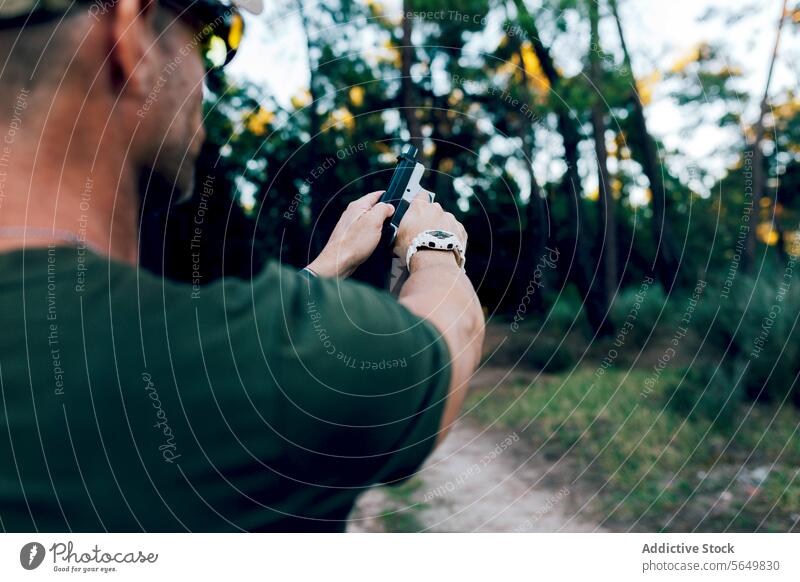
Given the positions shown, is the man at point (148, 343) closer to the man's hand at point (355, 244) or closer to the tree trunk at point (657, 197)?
the man's hand at point (355, 244)

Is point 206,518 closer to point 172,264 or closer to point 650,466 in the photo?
point 172,264

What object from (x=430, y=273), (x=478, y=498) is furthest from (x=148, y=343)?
(x=478, y=498)

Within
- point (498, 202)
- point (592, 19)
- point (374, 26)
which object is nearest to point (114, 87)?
point (498, 202)

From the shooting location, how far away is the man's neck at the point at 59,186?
595 millimetres

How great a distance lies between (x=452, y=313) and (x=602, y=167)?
Result: 3.16 m


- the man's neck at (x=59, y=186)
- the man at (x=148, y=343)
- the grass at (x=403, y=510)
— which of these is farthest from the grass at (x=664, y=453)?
the man's neck at (x=59, y=186)

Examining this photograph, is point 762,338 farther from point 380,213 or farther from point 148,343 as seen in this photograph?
point 148,343

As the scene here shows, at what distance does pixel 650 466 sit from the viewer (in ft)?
8.42

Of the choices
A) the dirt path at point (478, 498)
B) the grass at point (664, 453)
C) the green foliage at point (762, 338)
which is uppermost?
the green foliage at point (762, 338)

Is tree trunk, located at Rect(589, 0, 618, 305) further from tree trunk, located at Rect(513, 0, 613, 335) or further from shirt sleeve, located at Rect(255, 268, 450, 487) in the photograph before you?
shirt sleeve, located at Rect(255, 268, 450, 487)

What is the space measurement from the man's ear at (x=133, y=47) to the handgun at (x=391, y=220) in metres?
0.33

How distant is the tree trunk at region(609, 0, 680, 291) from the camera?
361cm

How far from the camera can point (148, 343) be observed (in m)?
0.56
